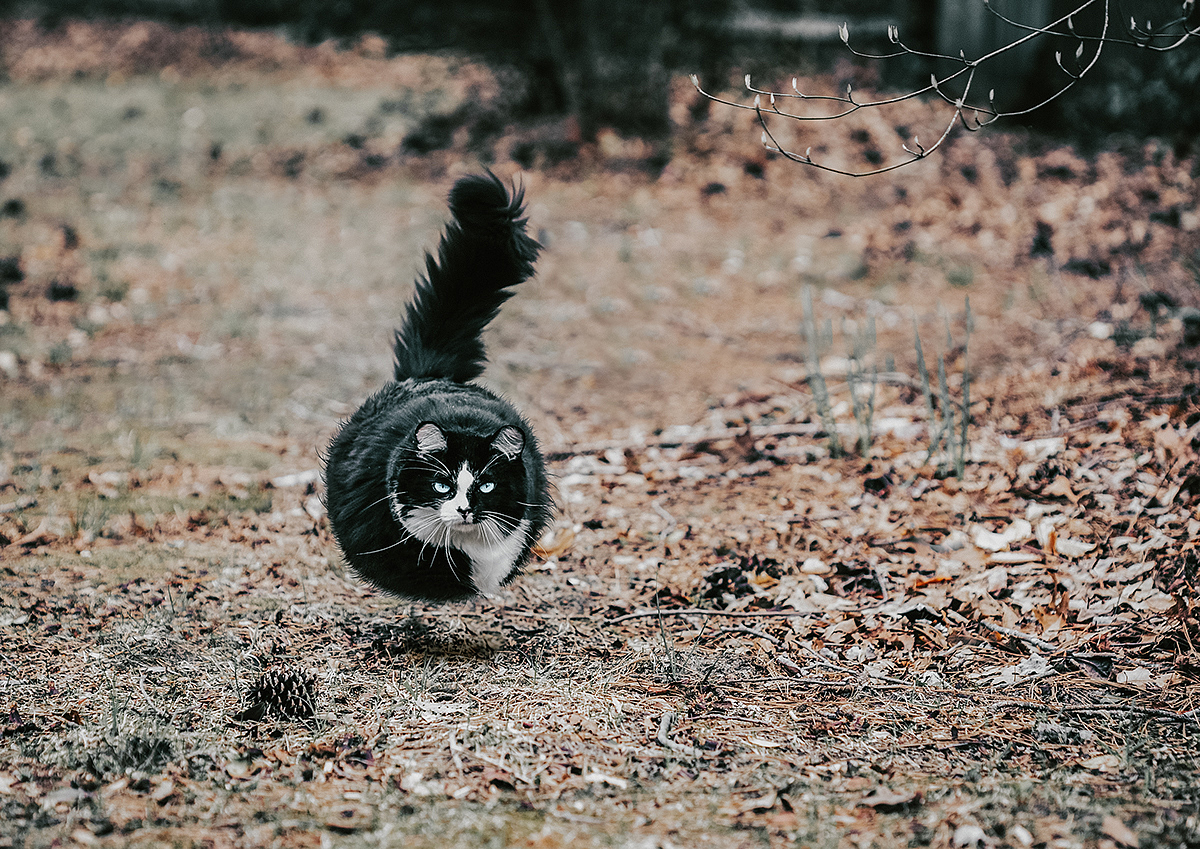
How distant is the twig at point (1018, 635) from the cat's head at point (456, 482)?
5.38 ft

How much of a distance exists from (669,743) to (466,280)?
196 centimetres

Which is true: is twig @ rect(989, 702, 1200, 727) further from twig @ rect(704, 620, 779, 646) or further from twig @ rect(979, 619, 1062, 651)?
twig @ rect(704, 620, 779, 646)

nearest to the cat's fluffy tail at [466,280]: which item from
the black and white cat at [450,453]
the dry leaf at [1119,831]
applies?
the black and white cat at [450,453]

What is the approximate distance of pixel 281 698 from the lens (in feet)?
9.16

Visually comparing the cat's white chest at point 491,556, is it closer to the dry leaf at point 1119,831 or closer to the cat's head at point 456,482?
the cat's head at point 456,482

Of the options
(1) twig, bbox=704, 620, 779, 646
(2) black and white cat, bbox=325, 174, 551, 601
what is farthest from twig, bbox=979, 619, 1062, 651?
(2) black and white cat, bbox=325, 174, 551, 601

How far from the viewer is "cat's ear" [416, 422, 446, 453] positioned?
2.99m

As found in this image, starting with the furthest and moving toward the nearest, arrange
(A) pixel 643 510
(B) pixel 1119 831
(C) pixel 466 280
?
(A) pixel 643 510 < (C) pixel 466 280 < (B) pixel 1119 831

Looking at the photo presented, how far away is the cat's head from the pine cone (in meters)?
0.60

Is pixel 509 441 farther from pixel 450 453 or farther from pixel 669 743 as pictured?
pixel 669 743

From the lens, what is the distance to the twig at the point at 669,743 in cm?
261

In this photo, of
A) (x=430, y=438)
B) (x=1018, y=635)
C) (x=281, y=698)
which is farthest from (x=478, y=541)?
(x=1018, y=635)

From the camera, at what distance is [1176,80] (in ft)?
24.5

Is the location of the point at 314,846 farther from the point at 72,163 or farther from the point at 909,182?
the point at 72,163
